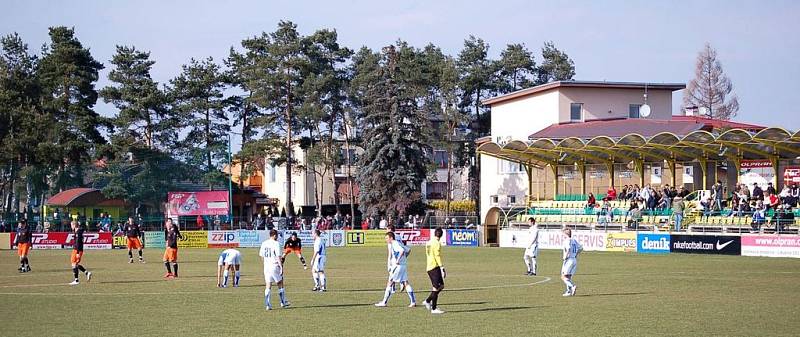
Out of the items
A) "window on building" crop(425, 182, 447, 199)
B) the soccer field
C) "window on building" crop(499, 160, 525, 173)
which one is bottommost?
the soccer field

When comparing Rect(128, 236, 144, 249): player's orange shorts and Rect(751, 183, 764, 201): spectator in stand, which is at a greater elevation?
Rect(751, 183, 764, 201): spectator in stand

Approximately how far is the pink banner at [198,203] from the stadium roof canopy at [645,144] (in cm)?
1787

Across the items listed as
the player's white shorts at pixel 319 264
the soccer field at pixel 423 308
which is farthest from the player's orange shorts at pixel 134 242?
the player's white shorts at pixel 319 264

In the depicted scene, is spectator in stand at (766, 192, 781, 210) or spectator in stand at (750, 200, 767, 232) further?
spectator in stand at (766, 192, 781, 210)

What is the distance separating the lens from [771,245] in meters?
44.1

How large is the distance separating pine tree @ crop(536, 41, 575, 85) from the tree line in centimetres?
424

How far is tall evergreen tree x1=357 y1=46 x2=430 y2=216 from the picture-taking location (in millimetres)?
73375

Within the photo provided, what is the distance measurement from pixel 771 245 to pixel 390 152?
34.5 m

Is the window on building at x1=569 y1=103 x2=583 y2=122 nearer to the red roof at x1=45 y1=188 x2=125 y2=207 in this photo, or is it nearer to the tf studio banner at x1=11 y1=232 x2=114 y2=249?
the tf studio banner at x1=11 y1=232 x2=114 y2=249

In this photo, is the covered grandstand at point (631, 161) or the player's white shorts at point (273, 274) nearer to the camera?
the player's white shorts at point (273, 274)

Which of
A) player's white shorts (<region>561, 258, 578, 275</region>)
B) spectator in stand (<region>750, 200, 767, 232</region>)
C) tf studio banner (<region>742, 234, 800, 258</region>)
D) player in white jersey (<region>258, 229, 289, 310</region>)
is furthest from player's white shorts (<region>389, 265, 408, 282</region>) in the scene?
spectator in stand (<region>750, 200, 767, 232</region>)

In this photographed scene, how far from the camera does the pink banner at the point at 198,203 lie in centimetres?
6569

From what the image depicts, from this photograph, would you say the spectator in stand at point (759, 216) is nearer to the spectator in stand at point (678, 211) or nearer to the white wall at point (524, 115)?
the spectator in stand at point (678, 211)

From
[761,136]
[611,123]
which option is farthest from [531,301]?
[611,123]
